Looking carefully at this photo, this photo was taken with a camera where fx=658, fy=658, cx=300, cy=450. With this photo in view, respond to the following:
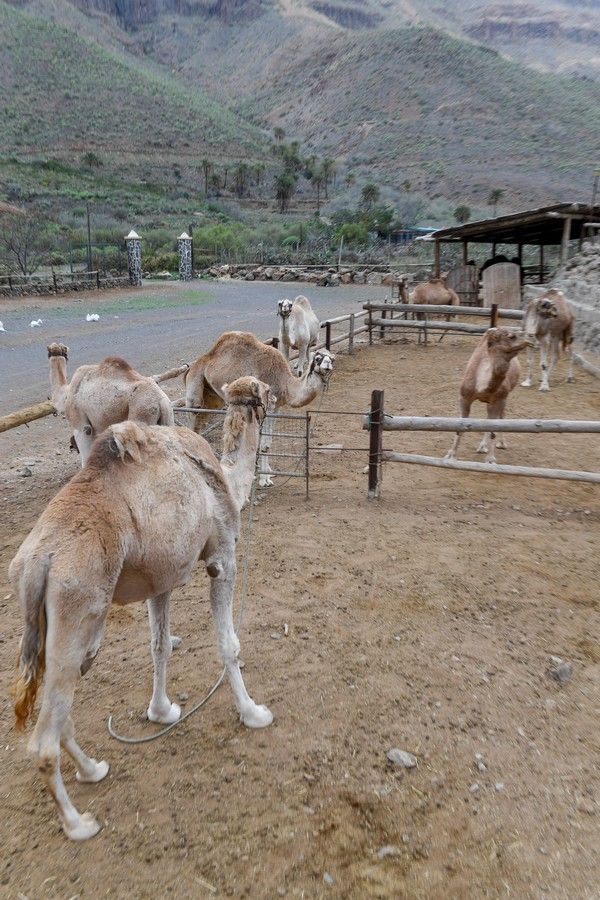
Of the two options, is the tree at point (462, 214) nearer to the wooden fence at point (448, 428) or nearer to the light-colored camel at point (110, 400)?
the wooden fence at point (448, 428)

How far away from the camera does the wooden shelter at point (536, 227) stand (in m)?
17.8

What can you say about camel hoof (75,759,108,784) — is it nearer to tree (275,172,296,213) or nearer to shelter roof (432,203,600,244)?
shelter roof (432,203,600,244)

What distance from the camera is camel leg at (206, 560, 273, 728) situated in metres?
3.31

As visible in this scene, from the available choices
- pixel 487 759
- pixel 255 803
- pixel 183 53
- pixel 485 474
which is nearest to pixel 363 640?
pixel 487 759

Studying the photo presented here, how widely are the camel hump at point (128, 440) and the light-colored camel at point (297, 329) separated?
8890 mm

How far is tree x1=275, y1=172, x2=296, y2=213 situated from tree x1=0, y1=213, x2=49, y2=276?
1097 inches

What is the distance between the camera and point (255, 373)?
23.5ft

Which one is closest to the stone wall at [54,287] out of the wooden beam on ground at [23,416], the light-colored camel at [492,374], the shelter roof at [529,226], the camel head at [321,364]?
the shelter roof at [529,226]

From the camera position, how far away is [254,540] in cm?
573

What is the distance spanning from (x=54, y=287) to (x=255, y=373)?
21.9m

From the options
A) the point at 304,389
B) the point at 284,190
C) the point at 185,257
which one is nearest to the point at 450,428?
the point at 304,389

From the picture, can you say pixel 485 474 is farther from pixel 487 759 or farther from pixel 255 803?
pixel 255 803

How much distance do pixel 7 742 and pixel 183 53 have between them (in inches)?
5413

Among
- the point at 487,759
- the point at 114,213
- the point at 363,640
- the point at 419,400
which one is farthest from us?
the point at 114,213
